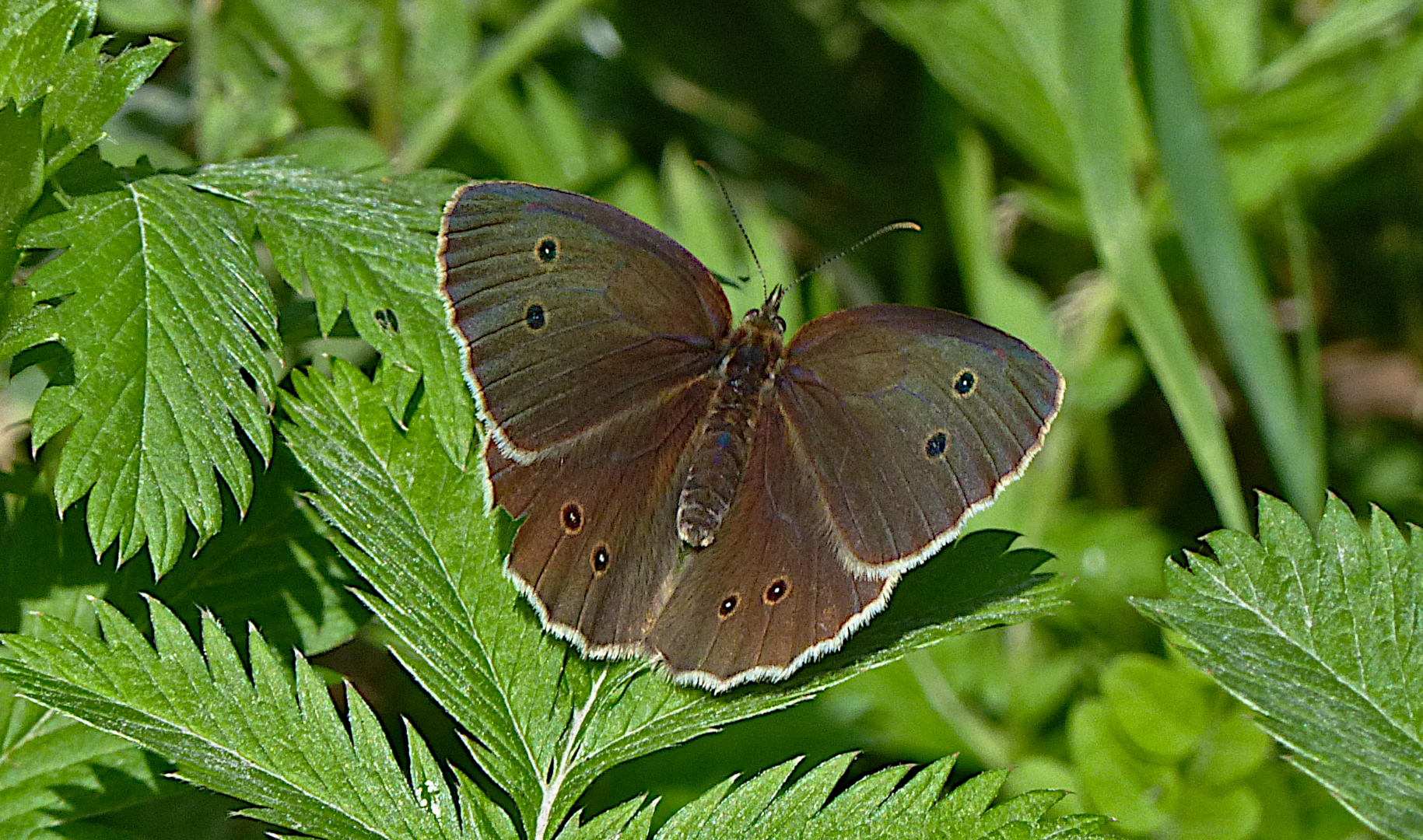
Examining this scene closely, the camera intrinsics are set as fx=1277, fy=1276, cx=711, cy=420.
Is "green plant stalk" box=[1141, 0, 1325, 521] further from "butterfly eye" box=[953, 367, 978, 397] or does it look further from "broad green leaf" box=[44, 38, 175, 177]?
"broad green leaf" box=[44, 38, 175, 177]

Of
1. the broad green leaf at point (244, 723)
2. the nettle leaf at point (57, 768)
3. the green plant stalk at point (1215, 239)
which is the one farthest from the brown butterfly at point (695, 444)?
the green plant stalk at point (1215, 239)

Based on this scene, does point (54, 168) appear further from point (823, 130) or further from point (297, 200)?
point (823, 130)

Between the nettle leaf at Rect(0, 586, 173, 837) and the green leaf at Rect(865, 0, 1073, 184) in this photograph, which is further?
the green leaf at Rect(865, 0, 1073, 184)

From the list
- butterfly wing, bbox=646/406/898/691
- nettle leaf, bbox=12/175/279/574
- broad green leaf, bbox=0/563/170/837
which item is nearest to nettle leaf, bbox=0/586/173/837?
broad green leaf, bbox=0/563/170/837

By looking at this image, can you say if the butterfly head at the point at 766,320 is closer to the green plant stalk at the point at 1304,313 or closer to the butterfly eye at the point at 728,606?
the butterfly eye at the point at 728,606

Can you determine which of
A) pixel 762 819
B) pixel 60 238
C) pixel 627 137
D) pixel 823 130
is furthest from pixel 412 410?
pixel 823 130

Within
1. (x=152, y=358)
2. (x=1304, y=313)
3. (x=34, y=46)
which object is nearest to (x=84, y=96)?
(x=34, y=46)

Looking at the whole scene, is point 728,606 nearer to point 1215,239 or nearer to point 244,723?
point 244,723
